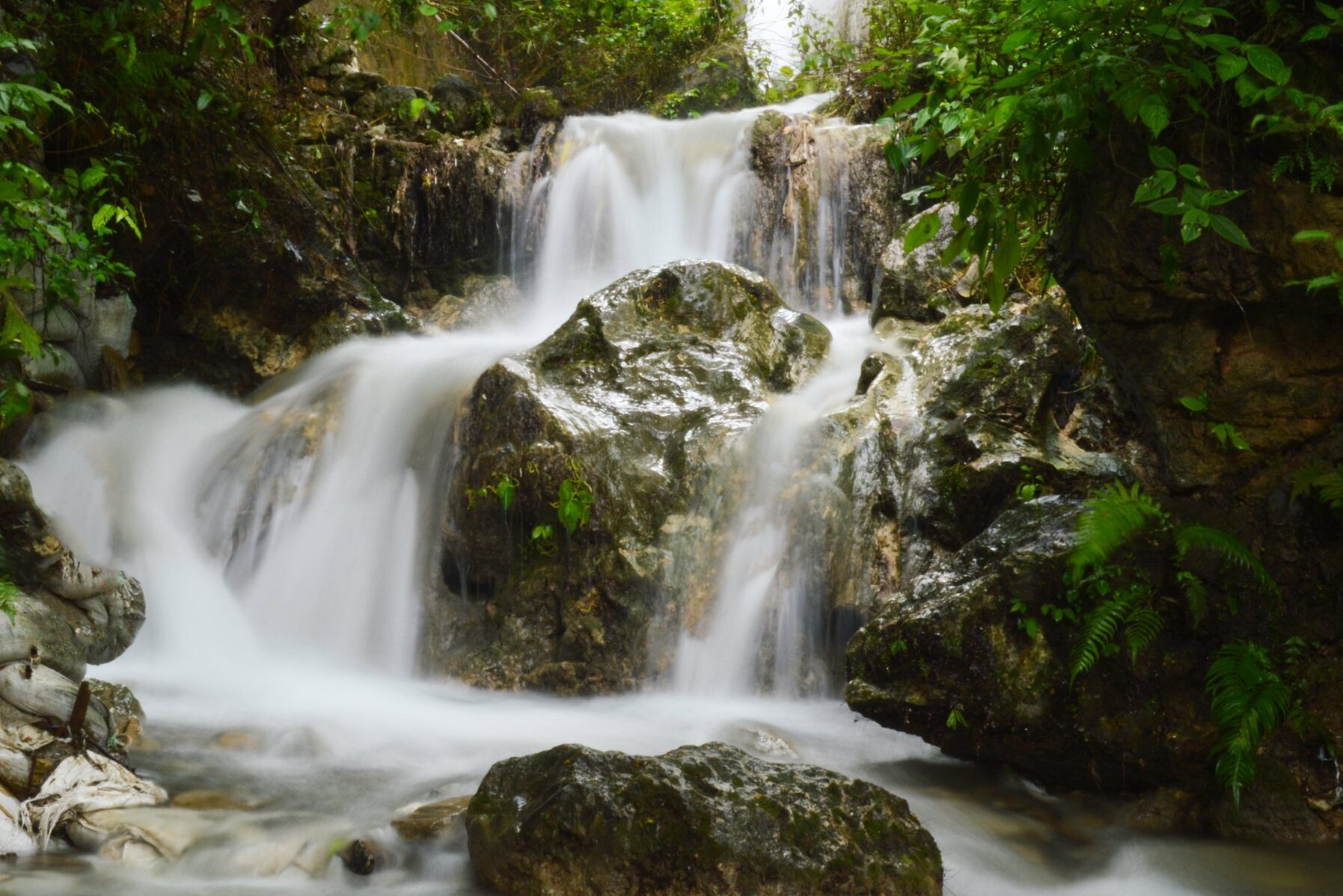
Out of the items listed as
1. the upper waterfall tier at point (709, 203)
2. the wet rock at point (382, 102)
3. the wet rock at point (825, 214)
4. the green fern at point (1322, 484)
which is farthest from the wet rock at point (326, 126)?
the green fern at point (1322, 484)

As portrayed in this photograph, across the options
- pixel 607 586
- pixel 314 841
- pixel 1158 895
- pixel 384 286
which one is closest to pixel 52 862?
pixel 314 841

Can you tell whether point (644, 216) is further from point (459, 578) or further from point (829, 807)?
point (829, 807)

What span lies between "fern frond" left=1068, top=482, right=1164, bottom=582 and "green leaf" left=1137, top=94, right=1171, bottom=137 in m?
1.26

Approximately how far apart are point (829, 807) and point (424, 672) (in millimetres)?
3351

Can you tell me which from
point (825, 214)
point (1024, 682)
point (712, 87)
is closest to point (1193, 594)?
point (1024, 682)

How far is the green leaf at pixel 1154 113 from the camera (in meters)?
3.02

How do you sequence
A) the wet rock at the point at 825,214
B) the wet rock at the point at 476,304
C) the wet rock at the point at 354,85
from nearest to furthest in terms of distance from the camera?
the wet rock at the point at 825,214 < the wet rock at the point at 476,304 < the wet rock at the point at 354,85

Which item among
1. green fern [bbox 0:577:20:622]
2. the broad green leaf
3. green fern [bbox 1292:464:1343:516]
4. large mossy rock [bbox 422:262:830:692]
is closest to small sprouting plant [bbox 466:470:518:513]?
large mossy rock [bbox 422:262:830:692]

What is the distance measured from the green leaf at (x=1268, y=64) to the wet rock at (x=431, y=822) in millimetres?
3396

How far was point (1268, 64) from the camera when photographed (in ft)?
9.41

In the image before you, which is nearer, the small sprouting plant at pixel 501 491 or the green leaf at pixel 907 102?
the green leaf at pixel 907 102

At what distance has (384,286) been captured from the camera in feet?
32.5

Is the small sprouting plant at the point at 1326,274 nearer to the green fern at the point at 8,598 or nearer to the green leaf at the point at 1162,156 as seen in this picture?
the green leaf at the point at 1162,156

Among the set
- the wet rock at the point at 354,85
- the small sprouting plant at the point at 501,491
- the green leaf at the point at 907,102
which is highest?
the wet rock at the point at 354,85
